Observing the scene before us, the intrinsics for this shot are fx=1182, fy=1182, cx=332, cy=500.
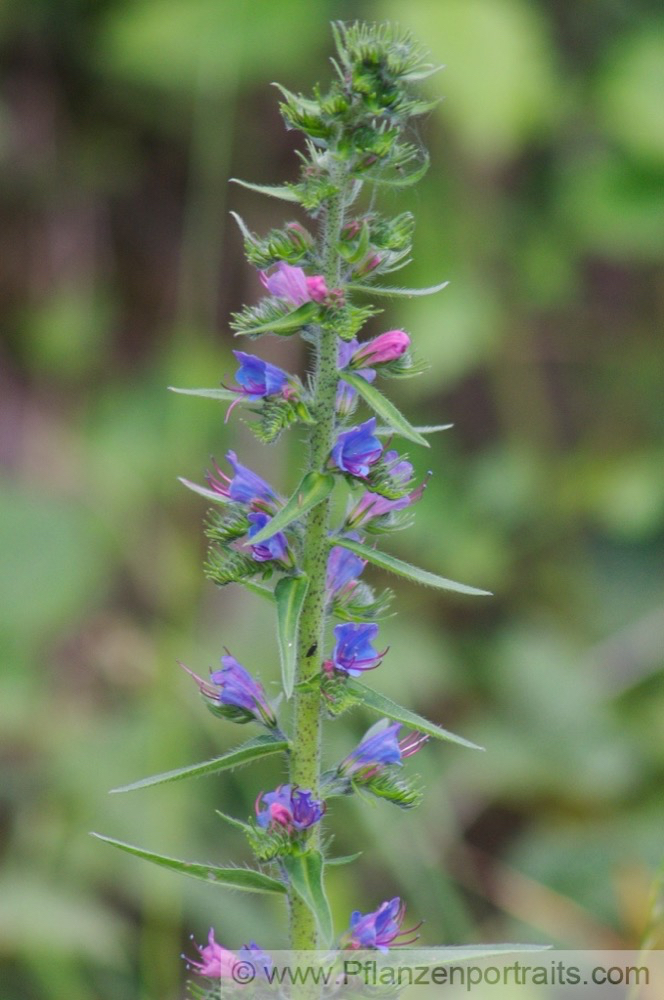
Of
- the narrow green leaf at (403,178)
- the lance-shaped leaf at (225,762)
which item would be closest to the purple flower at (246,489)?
the lance-shaped leaf at (225,762)

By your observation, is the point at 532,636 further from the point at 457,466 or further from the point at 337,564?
the point at 337,564

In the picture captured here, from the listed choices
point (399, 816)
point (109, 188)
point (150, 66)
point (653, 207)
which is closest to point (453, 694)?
point (399, 816)

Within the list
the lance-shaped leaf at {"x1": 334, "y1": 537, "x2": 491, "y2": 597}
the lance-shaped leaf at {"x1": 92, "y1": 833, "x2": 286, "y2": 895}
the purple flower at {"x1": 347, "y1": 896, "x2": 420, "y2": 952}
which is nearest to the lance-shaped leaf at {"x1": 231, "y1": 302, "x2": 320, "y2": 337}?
the lance-shaped leaf at {"x1": 334, "y1": 537, "x2": 491, "y2": 597}

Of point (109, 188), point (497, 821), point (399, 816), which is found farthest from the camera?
point (109, 188)

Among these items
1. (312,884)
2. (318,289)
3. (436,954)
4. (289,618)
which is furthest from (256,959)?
(318,289)

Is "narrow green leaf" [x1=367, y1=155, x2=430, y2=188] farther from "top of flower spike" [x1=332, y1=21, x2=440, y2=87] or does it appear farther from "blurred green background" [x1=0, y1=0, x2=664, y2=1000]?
"blurred green background" [x1=0, y1=0, x2=664, y2=1000]

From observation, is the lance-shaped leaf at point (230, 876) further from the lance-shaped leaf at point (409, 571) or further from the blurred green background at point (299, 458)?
the blurred green background at point (299, 458)

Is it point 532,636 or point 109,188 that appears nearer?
point 532,636
